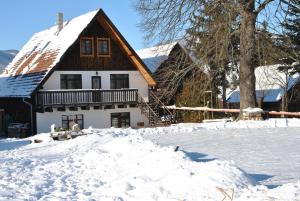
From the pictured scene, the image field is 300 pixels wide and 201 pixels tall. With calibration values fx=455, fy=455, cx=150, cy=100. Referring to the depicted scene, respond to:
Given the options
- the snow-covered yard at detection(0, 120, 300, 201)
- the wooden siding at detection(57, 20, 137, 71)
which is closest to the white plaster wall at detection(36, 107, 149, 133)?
the wooden siding at detection(57, 20, 137, 71)

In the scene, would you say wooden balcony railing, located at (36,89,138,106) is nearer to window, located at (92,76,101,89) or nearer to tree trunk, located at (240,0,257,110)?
window, located at (92,76,101,89)

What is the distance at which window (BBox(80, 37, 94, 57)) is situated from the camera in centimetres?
3022

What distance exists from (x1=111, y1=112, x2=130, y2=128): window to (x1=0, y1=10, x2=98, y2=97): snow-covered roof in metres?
5.56

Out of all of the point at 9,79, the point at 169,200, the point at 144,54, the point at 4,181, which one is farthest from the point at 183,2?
the point at 144,54

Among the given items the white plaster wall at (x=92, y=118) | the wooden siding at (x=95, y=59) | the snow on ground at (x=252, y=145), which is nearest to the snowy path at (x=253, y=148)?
the snow on ground at (x=252, y=145)

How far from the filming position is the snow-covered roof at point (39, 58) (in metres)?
28.6

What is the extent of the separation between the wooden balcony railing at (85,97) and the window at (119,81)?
1.23m

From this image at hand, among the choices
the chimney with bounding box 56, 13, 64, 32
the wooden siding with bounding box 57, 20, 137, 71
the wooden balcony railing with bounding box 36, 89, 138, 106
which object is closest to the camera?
the wooden balcony railing with bounding box 36, 89, 138, 106

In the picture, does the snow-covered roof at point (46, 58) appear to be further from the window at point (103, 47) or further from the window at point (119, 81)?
the window at point (119, 81)

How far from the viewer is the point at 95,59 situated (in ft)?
101

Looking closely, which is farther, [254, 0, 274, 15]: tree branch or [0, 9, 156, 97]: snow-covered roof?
[0, 9, 156, 97]: snow-covered roof

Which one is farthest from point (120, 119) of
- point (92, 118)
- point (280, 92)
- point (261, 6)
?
point (280, 92)

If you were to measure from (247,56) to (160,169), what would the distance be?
11.7 metres

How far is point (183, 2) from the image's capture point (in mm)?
18484
